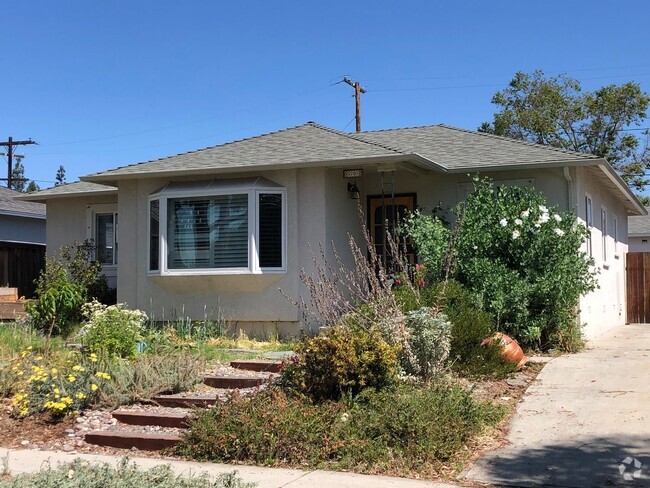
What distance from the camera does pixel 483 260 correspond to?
37.1ft

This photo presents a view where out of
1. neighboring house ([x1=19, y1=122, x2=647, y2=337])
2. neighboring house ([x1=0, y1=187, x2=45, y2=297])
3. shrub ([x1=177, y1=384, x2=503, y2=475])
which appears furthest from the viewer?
neighboring house ([x1=0, y1=187, x2=45, y2=297])

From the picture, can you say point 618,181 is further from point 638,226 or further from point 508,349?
point 638,226

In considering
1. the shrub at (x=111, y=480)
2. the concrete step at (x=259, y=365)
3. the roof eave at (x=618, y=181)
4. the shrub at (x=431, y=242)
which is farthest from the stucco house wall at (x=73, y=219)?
the shrub at (x=111, y=480)

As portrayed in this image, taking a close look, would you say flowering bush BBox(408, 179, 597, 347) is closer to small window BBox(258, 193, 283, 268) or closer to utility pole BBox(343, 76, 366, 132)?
small window BBox(258, 193, 283, 268)

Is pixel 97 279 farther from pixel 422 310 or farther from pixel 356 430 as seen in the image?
pixel 356 430

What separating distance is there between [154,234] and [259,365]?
14.5ft

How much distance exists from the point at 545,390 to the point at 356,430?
9.67 ft

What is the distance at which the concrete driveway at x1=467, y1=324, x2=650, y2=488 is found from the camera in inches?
231

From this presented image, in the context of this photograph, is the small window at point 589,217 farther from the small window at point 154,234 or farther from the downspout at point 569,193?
the small window at point 154,234

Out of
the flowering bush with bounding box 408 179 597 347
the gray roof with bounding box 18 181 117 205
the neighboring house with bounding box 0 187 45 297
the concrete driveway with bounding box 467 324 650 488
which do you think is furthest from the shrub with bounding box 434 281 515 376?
the neighboring house with bounding box 0 187 45 297

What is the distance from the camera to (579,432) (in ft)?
22.9

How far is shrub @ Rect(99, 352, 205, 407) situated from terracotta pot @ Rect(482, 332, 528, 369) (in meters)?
3.72

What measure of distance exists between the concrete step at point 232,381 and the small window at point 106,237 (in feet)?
29.8

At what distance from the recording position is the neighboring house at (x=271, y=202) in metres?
12.3
